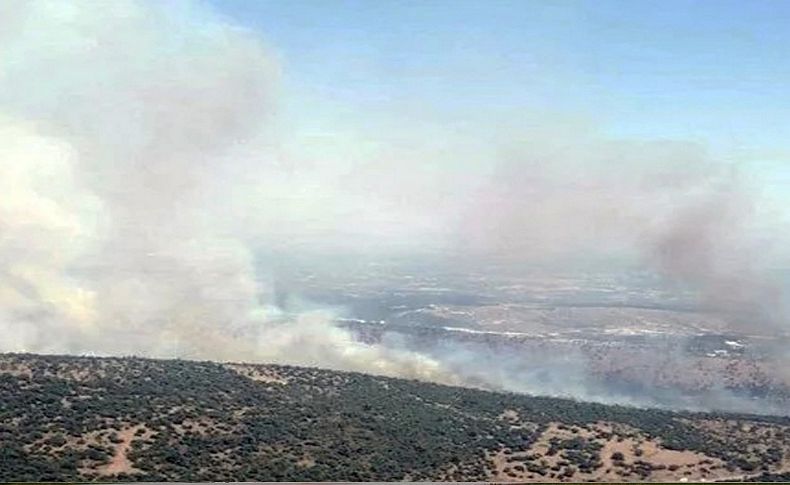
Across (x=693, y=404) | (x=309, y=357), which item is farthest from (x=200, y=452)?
(x=309, y=357)

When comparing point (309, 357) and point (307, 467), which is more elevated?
point (309, 357)

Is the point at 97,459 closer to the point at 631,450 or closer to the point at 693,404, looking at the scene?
the point at 631,450

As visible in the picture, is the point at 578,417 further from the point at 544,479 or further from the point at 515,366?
the point at 515,366

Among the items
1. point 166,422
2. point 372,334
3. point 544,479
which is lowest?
point 544,479

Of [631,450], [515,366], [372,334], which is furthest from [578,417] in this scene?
[372,334]

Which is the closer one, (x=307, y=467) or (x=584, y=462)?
(x=307, y=467)

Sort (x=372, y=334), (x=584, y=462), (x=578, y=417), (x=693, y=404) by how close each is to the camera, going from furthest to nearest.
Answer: (x=372, y=334) < (x=693, y=404) < (x=578, y=417) < (x=584, y=462)

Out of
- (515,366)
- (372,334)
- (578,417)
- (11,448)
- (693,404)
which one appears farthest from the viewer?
(372,334)
